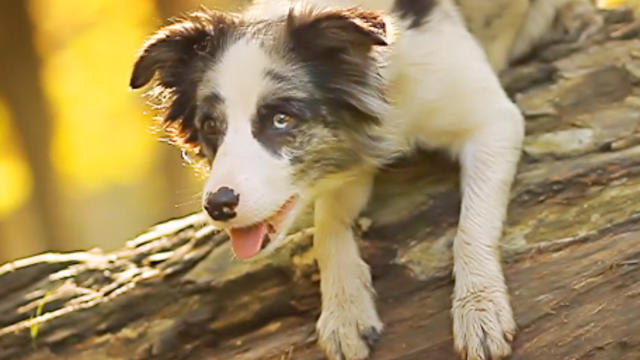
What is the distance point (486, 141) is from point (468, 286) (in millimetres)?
555

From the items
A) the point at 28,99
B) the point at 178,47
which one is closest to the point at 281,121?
the point at 178,47

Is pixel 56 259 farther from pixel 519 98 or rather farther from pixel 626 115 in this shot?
pixel 626 115

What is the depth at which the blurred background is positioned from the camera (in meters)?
8.70

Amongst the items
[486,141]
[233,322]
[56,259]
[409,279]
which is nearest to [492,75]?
[486,141]

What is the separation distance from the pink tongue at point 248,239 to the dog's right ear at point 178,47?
61 centimetres

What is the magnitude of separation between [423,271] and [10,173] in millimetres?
6328

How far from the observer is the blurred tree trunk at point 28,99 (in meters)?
8.55

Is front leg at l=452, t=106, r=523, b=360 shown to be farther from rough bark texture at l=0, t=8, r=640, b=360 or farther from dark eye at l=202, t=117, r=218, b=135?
dark eye at l=202, t=117, r=218, b=135

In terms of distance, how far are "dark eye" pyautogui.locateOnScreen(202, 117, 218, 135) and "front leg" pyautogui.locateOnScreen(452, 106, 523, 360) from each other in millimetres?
846

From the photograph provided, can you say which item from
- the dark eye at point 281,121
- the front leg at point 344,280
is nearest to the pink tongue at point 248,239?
the dark eye at point 281,121

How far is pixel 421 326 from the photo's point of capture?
3436 millimetres

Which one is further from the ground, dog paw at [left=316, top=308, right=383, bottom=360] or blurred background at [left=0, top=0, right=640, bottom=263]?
dog paw at [left=316, top=308, right=383, bottom=360]

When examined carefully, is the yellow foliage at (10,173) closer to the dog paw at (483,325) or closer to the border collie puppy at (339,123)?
the border collie puppy at (339,123)

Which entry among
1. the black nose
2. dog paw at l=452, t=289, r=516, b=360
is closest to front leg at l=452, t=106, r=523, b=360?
dog paw at l=452, t=289, r=516, b=360
